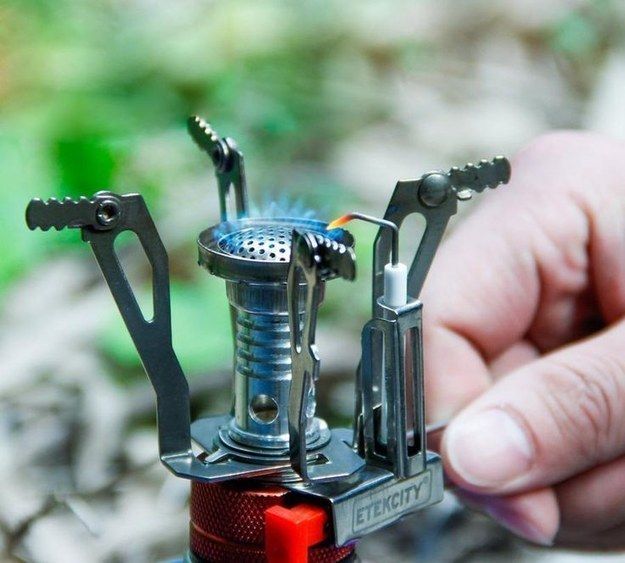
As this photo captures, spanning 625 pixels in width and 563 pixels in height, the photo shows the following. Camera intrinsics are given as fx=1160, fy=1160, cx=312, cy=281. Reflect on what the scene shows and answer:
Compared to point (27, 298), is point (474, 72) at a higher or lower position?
higher

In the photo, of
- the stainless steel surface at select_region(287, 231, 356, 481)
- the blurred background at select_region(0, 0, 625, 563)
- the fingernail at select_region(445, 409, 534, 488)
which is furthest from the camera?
the blurred background at select_region(0, 0, 625, 563)

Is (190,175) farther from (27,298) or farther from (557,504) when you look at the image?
(557,504)

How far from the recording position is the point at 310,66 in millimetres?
1526

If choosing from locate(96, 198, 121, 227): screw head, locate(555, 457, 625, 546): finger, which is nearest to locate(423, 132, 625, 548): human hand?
locate(555, 457, 625, 546): finger

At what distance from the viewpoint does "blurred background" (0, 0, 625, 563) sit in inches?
34.5

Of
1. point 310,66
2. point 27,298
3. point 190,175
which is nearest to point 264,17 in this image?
point 310,66

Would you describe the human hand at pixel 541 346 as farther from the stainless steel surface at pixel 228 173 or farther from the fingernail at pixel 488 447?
the stainless steel surface at pixel 228 173

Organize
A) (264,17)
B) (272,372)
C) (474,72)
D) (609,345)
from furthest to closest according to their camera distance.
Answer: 1. (474,72)
2. (264,17)
3. (609,345)
4. (272,372)

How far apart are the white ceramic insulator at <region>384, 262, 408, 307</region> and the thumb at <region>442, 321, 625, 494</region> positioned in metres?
0.31

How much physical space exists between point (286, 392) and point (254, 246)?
0.21 feet

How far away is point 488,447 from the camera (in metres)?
0.77

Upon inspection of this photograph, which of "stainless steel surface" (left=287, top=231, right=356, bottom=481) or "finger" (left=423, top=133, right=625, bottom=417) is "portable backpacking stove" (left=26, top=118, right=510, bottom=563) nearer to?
"stainless steel surface" (left=287, top=231, right=356, bottom=481)

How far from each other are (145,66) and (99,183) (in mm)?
237

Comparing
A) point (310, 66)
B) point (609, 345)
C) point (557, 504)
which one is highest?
point (310, 66)
